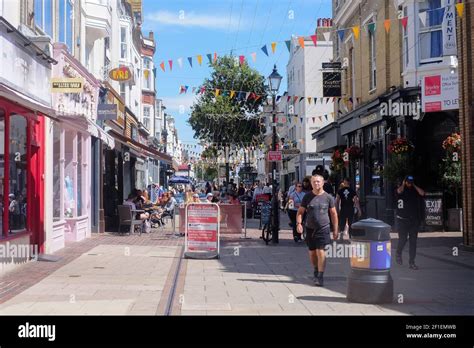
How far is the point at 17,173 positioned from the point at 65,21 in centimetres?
652

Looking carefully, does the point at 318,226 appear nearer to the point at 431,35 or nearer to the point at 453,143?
the point at 453,143

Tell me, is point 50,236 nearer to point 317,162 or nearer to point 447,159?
point 447,159

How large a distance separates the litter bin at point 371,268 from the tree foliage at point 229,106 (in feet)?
116

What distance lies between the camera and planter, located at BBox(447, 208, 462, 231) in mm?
19281

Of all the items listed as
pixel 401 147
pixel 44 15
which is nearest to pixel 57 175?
pixel 44 15

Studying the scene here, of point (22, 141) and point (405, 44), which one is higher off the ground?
point (405, 44)

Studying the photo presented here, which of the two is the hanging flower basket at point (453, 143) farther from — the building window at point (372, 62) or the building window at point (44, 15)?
the building window at point (44, 15)

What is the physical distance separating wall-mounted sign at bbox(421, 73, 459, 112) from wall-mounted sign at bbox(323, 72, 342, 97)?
10.5 meters

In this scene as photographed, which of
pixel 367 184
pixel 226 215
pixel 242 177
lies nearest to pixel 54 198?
pixel 226 215

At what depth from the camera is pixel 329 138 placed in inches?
1248

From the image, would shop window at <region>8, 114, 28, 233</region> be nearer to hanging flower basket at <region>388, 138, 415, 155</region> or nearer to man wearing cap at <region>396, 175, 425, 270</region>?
man wearing cap at <region>396, 175, 425, 270</region>

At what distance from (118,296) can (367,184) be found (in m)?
17.9

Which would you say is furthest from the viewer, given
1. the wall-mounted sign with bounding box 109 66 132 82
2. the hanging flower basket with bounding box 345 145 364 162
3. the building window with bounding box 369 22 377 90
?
the hanging flower basket with bounding box 345 145 364 162

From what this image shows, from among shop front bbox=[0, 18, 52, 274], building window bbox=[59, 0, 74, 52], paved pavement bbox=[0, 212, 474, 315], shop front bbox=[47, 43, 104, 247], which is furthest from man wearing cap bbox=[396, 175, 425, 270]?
building window bbox=[59, 0, 74, 52]
